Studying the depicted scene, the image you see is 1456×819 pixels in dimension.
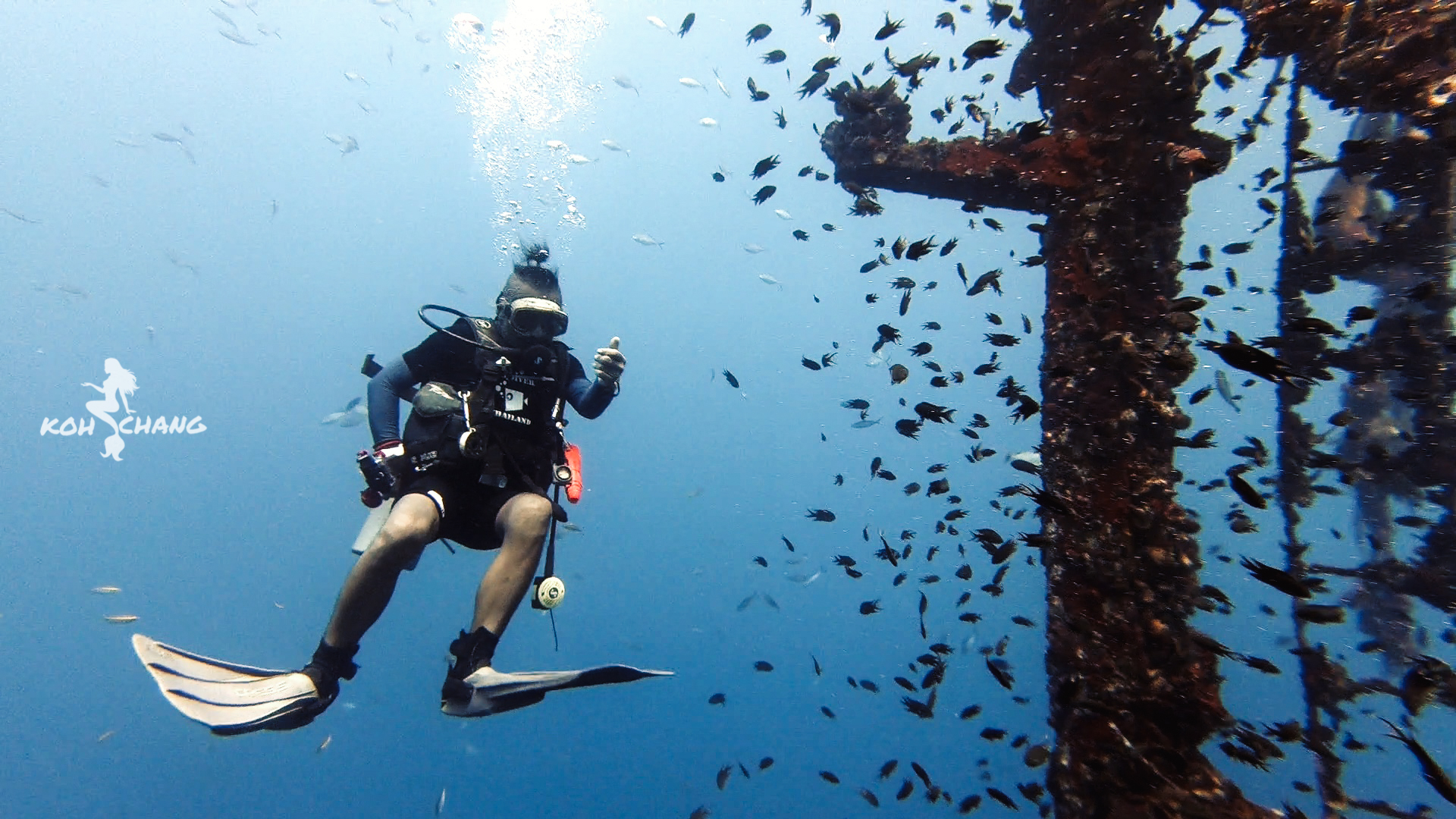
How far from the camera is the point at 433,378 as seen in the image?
5383 millimetres

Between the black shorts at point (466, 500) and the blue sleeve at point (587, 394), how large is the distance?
791 mm

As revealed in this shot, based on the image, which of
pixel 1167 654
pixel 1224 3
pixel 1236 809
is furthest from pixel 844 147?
pixel 1236 809

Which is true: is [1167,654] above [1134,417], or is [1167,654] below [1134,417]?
below

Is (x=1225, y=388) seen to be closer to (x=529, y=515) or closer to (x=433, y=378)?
(x=529, y=515)

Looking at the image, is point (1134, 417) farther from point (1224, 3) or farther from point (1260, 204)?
point (1224, 3)

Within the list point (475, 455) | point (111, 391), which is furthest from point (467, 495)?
point (111, 391)

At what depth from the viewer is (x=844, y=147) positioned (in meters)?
5.95

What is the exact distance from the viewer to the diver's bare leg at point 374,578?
427cm

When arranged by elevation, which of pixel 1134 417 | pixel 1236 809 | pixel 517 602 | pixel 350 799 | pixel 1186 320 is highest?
pixel 1186 320

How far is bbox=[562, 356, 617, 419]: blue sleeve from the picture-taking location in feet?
16.7

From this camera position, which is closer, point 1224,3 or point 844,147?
point 1224,3

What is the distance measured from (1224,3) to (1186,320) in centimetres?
256

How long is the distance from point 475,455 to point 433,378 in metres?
1.17

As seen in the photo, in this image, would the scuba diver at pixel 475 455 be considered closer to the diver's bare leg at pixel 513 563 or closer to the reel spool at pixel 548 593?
the diver's bare leg at pixel 513 563
